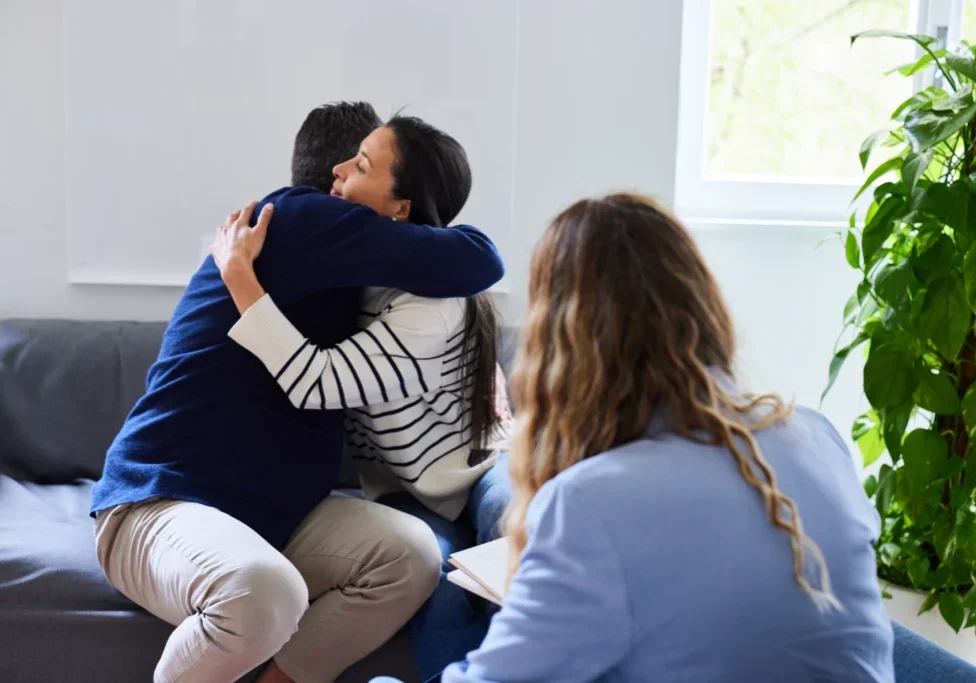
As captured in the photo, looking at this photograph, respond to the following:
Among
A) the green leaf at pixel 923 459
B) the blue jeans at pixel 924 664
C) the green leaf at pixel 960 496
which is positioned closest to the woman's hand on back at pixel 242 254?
the blue jeans at pixel 924 664

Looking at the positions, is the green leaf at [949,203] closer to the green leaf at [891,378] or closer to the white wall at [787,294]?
the green leaf at [891,378]

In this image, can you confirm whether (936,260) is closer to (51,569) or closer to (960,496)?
(960,496)

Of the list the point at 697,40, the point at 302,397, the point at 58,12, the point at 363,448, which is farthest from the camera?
the point at 697,40

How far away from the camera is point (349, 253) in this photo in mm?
1715

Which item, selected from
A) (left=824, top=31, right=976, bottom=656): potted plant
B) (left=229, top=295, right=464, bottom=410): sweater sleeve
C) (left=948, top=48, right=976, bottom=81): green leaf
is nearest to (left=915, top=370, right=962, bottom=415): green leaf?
(left=824, top=31, right=976, bottom=656): potted plant

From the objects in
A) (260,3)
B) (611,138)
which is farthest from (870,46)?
(260,3)

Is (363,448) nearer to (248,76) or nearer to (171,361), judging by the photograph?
(171,361)

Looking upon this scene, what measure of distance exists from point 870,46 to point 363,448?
2053 mm

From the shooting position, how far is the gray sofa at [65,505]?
69.1 inches

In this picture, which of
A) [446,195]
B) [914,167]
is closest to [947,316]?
[914,167]

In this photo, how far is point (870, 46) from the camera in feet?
10.0

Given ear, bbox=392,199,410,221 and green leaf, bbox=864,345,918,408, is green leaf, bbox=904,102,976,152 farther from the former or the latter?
ear, bbox=392,199,410,221

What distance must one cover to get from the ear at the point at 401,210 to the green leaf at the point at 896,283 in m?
0.95

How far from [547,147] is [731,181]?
0.64 meters
